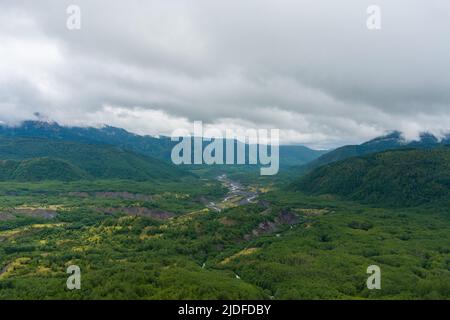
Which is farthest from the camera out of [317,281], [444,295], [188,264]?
[188,264]

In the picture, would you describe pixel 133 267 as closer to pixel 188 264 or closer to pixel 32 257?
pixel 188 264

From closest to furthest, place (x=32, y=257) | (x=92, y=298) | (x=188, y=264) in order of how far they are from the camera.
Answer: (x=92, y=298)
(x=188, y=264)
(x=32, y=257)

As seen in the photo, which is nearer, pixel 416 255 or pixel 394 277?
pixel 394 277

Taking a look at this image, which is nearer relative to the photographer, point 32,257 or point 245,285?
point 245,285
